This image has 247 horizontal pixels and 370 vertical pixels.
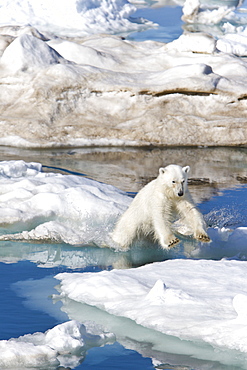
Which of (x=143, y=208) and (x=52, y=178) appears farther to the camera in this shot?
(x=52, y=178)

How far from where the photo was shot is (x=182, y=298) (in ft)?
13.8

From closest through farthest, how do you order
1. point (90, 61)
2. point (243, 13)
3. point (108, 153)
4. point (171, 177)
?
point (171, 177)
point (108, 153)
point (90, 61)
point (243, 13)

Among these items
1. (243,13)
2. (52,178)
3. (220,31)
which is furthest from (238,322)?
(243,13)

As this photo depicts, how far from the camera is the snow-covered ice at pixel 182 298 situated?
3695mm

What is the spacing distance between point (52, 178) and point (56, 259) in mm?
2399

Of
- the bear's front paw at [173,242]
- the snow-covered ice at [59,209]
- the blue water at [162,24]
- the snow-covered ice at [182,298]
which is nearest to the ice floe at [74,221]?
the snow-covered ice at [59,209]

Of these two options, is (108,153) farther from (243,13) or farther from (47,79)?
(243,13)

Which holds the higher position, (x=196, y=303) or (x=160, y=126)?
(x=196, y=303)

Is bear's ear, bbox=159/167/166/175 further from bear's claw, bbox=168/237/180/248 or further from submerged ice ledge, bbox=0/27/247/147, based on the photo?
submerged ice ledge, bbox=0/27/247/147

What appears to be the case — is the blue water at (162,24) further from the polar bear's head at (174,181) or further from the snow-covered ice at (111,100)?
the polar bear's head at (174,181)

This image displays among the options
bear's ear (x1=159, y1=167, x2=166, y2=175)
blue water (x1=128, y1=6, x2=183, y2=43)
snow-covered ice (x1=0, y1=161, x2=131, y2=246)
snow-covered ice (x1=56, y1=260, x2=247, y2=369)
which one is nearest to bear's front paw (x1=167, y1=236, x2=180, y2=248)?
snow-covered ice (x1=56, y1=260, x2=247, y2=369)

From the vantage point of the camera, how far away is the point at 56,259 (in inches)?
230

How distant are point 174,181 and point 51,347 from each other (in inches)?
103

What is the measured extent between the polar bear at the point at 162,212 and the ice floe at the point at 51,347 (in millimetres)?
1859
